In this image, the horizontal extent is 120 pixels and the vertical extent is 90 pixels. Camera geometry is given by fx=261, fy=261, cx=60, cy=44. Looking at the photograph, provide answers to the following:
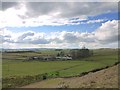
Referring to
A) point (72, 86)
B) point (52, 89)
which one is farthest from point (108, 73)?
point (52, 89)

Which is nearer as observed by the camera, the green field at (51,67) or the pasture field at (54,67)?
the pasture field at (54,67)

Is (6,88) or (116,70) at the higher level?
(116,70)

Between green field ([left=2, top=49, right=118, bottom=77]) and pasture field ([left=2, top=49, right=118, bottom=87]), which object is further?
green field ([left=2, top=49, right=118, bottom=77])

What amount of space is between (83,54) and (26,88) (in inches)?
2104

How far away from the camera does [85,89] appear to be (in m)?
19.6

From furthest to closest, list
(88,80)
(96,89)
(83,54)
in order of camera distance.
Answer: (83,54), (88,80), (96,89)

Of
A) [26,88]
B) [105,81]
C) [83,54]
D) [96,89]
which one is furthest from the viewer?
[83,54]

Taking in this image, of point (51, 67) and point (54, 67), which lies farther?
point (51, 67)

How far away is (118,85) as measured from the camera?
64.5ft

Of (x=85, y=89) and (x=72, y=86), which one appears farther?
(x=72, y=86)

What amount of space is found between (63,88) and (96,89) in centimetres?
304

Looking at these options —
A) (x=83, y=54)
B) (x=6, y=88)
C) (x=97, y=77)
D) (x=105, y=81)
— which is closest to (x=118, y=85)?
(x=105, y=81)

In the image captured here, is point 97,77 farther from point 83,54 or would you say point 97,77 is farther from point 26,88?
point 83,54

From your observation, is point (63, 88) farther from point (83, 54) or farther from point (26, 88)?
point (83, 54)
